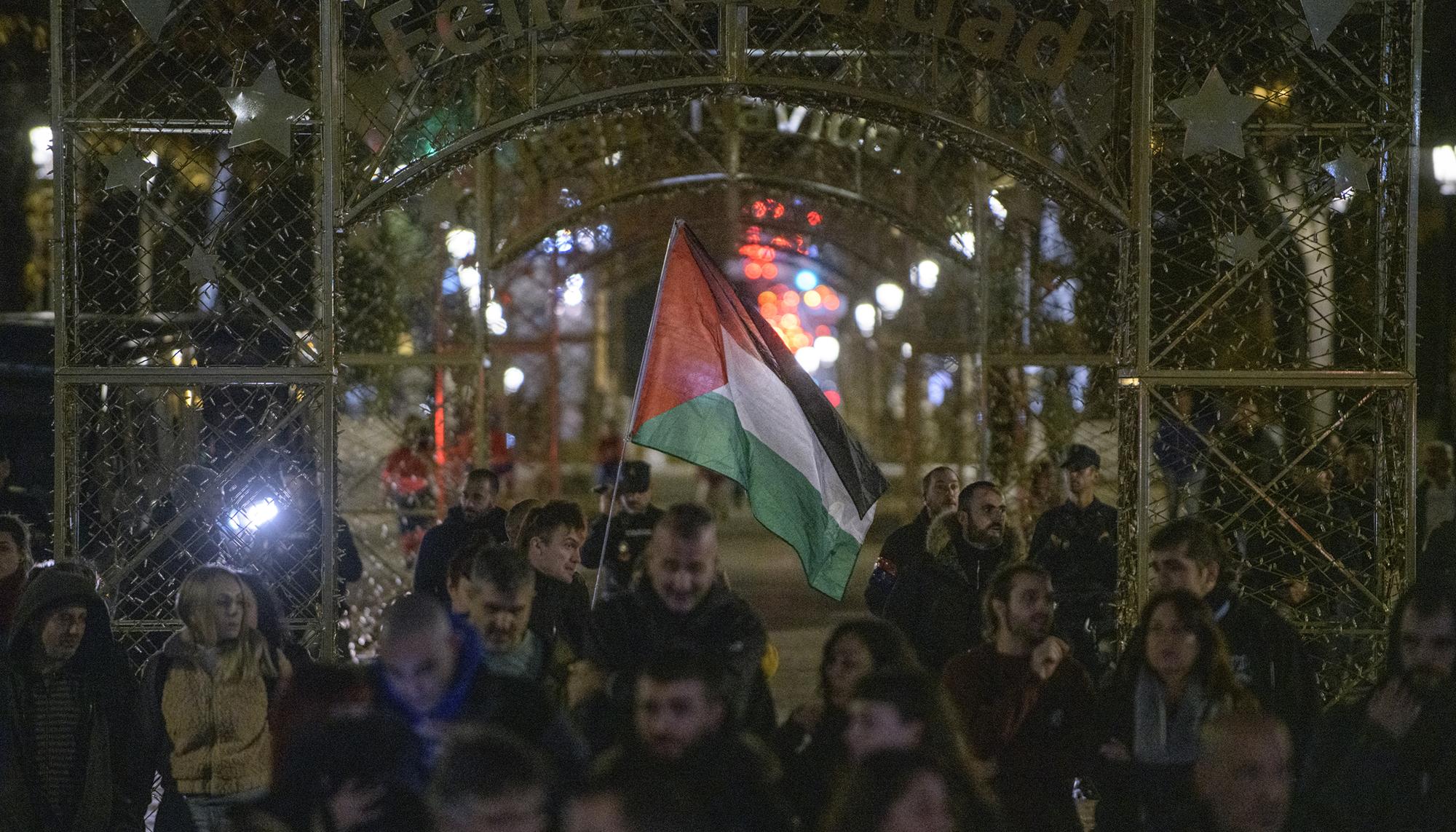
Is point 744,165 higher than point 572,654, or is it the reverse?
point 744,165

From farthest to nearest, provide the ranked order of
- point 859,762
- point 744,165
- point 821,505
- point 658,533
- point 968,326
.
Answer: point 968,326 → point 744,165 → point 821,505 → point 658,533 → point 859,762

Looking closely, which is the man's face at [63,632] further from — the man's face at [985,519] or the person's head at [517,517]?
the man's face at [985,519]

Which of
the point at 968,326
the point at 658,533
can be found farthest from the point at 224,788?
the point at 968,326

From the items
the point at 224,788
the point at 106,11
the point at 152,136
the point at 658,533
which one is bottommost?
the point at 224,788

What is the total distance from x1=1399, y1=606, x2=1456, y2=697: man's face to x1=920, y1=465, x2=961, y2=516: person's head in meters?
3.64

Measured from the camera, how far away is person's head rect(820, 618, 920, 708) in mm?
5520

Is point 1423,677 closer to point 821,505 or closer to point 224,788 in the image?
point 821,505

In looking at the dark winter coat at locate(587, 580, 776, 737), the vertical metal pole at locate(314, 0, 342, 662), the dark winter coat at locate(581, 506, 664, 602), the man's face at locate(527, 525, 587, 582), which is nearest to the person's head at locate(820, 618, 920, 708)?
the dark winter coat at locate(587, 580, 776, 737)

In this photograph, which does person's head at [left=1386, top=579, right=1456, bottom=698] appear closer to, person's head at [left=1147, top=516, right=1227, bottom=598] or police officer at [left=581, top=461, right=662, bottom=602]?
person's head at [left=1147, top=516, right=1227, bottom=598]

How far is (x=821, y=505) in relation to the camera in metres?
7.52

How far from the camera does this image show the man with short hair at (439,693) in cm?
527

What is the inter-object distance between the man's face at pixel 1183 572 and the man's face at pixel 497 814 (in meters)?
3.07

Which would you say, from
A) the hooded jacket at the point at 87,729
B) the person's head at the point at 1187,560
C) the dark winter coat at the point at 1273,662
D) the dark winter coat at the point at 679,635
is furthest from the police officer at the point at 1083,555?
the hooded jacket at the point at 87,729

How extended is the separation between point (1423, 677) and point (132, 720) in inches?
196
